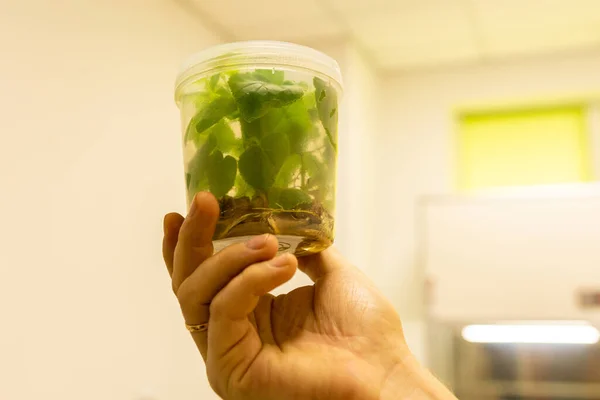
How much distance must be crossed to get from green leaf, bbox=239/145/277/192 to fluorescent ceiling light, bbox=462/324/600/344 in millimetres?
1860

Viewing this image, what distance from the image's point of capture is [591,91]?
2666 mm

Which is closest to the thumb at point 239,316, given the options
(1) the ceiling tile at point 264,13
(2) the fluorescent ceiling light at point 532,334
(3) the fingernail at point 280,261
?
(3) the fingernail at point 280,261

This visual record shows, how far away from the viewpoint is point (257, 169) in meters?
0.71

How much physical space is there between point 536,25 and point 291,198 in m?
2.02

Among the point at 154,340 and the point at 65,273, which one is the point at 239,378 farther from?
the point at 154,340

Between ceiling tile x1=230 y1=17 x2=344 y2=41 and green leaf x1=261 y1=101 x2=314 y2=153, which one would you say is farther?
ceiling tile x1=230 y1=17 x2=344 y2=41

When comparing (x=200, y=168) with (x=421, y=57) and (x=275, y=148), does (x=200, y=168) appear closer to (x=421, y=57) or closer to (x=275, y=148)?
(x=275, y=148)

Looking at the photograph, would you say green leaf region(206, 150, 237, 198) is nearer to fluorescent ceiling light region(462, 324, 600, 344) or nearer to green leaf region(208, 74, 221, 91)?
green leaf region(208, 74, 221, 91)

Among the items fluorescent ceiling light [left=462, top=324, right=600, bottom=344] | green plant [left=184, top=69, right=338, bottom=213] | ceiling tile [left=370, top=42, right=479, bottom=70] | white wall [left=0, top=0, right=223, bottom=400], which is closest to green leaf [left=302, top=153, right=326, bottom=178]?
green plant [left=184, top=69, right=338, bottom=213]

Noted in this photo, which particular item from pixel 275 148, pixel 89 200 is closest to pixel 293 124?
pixel 275 148

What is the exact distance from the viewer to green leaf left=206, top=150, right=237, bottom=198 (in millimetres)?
720

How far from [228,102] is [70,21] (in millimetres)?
1092

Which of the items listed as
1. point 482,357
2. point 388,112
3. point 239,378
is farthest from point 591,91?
point 239,378

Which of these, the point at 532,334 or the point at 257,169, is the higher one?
the point at 257,169
